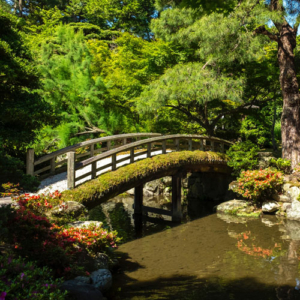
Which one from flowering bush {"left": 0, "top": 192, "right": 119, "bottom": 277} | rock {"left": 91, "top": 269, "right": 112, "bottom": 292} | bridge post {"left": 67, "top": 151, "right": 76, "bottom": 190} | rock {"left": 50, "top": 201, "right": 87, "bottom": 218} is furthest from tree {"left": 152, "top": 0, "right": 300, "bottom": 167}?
rock {"left": 91, "top": 269, "right": 112, "bottom": 292}

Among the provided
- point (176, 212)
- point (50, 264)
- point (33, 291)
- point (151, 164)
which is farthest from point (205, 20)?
point (33, 291)

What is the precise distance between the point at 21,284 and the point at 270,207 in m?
13.0

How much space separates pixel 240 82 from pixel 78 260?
1125 cm

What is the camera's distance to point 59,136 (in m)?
20.1

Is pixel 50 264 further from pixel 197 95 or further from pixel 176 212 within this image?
pixel 197 95

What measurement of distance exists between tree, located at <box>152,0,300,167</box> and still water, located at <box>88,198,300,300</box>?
203 inches

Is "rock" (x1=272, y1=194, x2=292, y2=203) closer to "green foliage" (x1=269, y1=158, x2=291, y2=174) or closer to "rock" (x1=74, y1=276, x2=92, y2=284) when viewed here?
"green foliage" (x1=269, y1=158, x2=291, y2=174)

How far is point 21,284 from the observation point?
4.88 meters

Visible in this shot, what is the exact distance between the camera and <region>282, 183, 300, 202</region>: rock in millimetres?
15242

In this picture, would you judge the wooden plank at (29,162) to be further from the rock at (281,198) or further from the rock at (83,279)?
the rock at (281,198)

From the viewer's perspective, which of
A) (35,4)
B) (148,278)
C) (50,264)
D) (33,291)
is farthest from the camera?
(35,4)

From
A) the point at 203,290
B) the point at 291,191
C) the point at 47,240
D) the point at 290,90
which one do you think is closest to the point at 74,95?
the point at 290,90

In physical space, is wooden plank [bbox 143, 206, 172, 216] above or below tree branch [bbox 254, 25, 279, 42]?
below

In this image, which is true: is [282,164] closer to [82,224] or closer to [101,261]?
[82,224]
